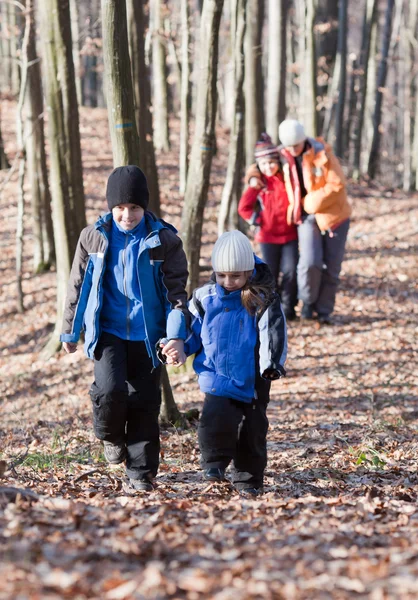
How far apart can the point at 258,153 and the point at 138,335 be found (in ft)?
13.9

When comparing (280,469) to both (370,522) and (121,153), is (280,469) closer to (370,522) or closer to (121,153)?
(370,522)

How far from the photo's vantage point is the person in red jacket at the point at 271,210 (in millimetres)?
8492

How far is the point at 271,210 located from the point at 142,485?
4.60 m

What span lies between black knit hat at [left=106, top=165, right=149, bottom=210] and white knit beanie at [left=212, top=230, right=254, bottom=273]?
0.60 metres

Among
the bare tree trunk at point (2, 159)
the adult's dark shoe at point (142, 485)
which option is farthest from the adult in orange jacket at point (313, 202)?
the bare tree trunk at point (2, 159)

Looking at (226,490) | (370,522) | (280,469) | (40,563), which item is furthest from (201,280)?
(40,563)

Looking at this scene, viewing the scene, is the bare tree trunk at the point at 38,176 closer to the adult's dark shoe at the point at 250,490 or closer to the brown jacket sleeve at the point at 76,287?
the brown jacket sleeve at the point at 76,287

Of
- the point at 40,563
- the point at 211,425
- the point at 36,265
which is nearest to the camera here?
the point at 40,563

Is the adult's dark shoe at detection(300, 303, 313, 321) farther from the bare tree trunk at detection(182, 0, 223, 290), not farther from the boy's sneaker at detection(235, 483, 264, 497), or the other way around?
the boy's sneaker at detection(235, 483, 264, 497)

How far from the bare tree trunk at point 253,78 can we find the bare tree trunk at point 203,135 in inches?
193

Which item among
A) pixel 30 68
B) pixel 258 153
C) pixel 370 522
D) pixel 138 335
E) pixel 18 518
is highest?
pixel 30 68

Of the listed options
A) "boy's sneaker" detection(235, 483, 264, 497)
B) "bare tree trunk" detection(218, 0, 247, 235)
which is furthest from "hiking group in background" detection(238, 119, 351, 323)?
"boy's sneaker" detection(235, 483, 264, 497)

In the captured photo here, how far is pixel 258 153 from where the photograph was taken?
27.8 feet

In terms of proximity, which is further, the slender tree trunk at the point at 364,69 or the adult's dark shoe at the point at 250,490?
the slender tree trunk at the point at 364,69
